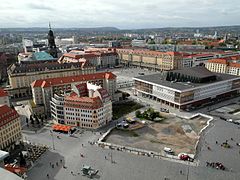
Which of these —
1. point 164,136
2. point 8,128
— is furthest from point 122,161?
point 8,128

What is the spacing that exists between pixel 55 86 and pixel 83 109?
84.5 feet

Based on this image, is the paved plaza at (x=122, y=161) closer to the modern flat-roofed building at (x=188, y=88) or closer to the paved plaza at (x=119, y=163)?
the paved plaza at (x=119, y=163)

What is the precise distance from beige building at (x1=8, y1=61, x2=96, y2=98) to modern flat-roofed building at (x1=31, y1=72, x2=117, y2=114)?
86.2 ft

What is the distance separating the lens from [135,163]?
55688mm

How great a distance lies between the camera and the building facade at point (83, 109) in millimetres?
74062

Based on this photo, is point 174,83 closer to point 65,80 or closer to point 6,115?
point 65,80

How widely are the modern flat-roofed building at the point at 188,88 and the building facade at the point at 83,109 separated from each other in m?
26.4

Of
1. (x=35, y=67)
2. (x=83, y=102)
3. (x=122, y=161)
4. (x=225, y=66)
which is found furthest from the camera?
(x=225, y=66)

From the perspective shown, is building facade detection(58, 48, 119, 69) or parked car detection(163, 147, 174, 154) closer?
parked car detection(163, 147, 174, 154)

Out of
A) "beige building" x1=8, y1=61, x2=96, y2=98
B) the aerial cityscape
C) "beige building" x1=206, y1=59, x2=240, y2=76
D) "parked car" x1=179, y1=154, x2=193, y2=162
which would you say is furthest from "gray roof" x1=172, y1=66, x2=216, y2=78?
"beige building" x1=8, y1=61, x2=96, y2=98

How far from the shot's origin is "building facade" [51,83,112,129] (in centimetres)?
7406

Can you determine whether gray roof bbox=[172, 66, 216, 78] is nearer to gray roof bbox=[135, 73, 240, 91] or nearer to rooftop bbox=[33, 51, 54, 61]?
gray roof bbox=[135, 73, 240, 91]

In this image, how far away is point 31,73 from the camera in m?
120

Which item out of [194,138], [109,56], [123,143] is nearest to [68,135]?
[123,143]
